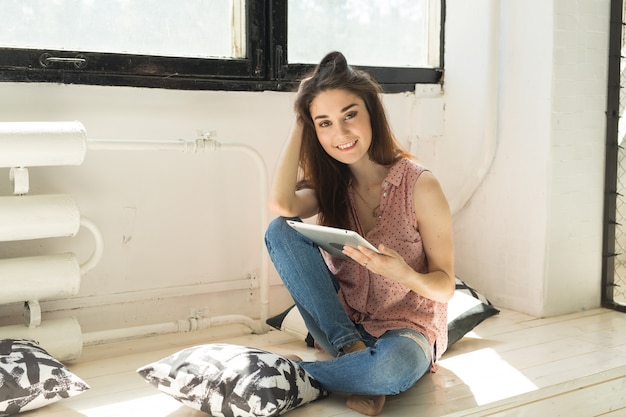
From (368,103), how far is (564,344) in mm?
999

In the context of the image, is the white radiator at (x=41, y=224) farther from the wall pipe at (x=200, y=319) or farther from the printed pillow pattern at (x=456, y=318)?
the printed pillow pattern at (x=456, y=318)

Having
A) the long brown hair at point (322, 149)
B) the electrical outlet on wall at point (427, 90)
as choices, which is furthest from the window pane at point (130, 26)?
the electrical outlet on wall at point (427, 90)

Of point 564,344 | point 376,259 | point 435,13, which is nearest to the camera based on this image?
point 376,259

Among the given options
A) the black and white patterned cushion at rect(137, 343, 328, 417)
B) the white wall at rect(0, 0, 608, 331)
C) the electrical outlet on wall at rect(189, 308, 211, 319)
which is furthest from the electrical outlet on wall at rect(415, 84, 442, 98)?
the black and white patterned cushion at rect(137, 343, 328, 417)

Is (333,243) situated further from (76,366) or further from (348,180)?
(76,366)

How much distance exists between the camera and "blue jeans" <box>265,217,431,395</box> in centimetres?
183

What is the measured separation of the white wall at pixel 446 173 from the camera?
7.86 feet

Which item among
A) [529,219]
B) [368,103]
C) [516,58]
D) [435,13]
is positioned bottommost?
[529,219]

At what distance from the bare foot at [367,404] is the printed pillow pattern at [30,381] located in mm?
646

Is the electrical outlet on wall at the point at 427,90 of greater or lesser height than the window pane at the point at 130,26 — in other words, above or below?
below

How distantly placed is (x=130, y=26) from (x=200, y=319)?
0.94 metres

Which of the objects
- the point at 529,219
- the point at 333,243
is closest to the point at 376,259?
the point at 333,243

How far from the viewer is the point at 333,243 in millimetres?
1802

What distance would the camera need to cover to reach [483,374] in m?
2.11
